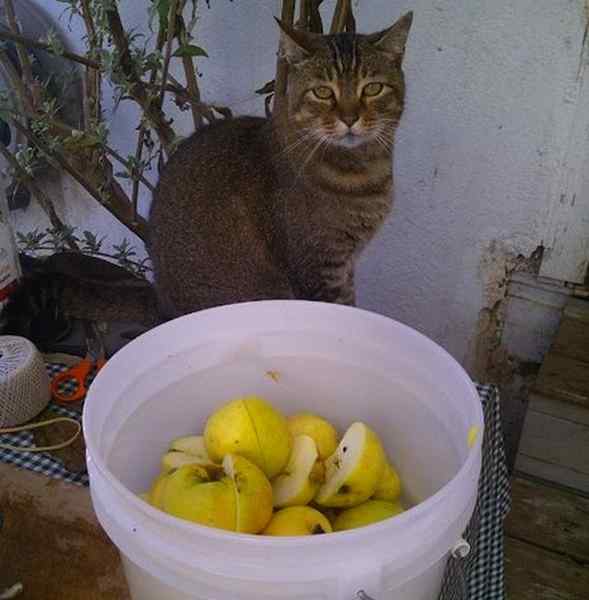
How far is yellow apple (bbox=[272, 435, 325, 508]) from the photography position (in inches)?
22.5

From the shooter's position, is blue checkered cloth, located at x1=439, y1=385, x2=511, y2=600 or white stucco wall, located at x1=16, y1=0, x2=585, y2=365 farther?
white stucco wall, located at x1=16, y1=0, x2=585, y2=365

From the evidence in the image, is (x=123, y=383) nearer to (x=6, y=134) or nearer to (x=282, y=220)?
(x=282, y=220)

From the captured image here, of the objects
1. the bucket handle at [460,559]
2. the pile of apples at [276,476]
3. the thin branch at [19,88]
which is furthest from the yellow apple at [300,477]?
the thin branch at [19,88]

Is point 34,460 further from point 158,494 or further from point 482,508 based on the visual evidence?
point 482,508

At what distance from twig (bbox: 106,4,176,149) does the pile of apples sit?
1.68 ft

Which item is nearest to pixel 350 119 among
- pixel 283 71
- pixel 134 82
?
pixel 283 71

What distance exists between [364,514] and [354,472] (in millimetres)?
31

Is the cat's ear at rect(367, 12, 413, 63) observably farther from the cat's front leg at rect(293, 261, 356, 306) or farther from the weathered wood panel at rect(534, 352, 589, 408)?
the weathered wood panel at rect(534, 352, 589, 408)

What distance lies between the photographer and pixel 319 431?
0.63m

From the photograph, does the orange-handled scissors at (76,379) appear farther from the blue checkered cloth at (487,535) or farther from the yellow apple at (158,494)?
the blue checkered cloth at (487,535)

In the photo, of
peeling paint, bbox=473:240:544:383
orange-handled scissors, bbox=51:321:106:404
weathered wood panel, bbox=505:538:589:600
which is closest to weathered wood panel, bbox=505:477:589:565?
weathered wood panel, bbox=505:538:589:600

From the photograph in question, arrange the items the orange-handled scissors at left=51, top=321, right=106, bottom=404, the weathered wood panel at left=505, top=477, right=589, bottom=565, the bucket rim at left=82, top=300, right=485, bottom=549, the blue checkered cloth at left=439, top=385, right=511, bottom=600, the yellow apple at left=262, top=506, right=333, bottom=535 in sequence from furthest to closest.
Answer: the weathered wood panel at left=505, top=477, right=589, bottom=565 → the orange-handled scissors at left=51, top=321, right=106, bottom=404 → the blue checkered cloth at left=439, top=385, right=511, bottom=600 → the yellow apple at left=262, top=506, right=333, bottom=535 → the bucket rim at left=82, top=300, right=485, bottom=549

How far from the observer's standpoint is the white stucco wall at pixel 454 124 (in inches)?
39.1

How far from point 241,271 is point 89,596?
51cm
